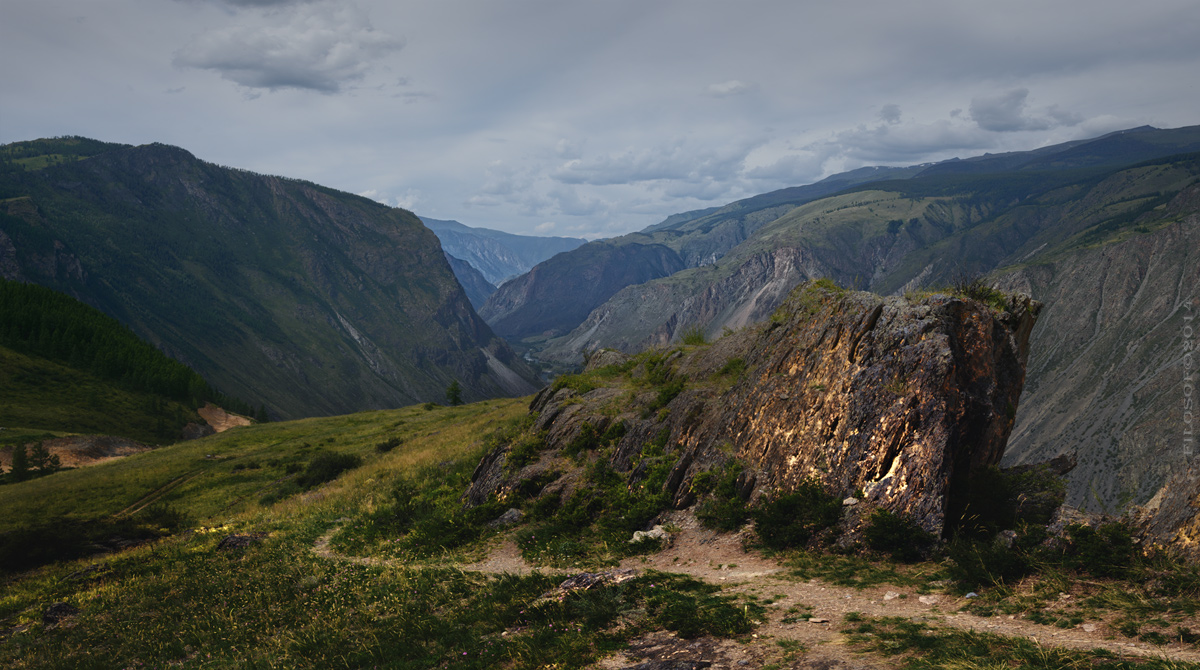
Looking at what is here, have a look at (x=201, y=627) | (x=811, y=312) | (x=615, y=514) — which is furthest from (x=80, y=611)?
(x=811, y=312)

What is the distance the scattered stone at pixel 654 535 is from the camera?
17609 millimetres

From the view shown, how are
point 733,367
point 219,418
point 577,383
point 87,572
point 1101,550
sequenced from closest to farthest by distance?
point 1101,550 → point 87,572 → point 733,367 → point 577,383 → point 219,418

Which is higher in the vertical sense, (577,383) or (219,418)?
(577,383)

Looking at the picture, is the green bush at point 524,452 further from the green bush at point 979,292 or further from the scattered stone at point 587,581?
the green bush at point 979,292

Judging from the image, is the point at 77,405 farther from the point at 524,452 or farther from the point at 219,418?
the point at 524,452

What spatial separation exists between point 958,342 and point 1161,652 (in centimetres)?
950

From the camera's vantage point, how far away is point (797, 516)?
619 inches

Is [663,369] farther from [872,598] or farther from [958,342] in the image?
[872,598]

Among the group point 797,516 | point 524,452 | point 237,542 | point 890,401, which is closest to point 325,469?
point 237,542

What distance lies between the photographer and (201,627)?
15.8 metres

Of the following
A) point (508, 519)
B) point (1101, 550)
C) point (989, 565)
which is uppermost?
point (1101, 550)

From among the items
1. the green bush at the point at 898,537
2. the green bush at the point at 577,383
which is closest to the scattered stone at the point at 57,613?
the green bush at the point at 577,383

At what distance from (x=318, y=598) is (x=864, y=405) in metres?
15.9

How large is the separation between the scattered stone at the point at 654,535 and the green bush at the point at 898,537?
5.80 metres
